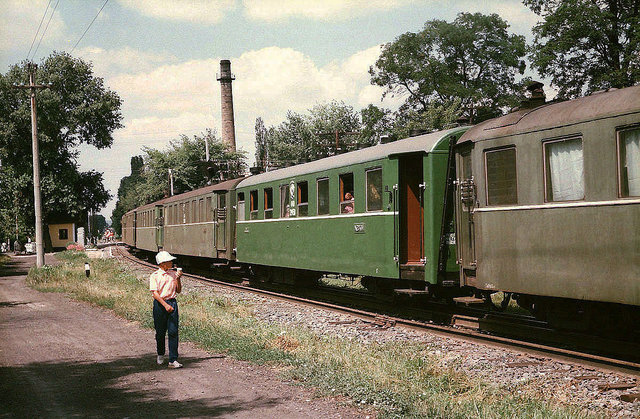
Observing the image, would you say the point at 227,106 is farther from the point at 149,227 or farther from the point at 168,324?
the point at 168,324

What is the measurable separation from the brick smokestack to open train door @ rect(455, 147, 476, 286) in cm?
5573

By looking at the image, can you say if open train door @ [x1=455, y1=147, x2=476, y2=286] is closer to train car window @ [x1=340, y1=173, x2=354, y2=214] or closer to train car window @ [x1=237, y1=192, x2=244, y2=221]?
train car window @ [x1=340, y1=173, x2=354, y2=214]

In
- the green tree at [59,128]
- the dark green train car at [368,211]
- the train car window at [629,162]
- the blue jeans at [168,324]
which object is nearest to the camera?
the train car window at [629,162]

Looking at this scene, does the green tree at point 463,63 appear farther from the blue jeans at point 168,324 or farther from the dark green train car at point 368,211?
the blue jeans at point 168,324

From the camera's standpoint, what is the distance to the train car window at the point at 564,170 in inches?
350

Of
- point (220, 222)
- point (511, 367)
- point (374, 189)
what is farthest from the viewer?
point (220, 222)

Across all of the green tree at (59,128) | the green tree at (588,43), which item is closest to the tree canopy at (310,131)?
the green tree at (59,128)

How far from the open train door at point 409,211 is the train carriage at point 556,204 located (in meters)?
1.33

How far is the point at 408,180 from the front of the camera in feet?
41.8

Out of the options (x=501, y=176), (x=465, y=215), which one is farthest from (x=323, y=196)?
(x=501, y=176)

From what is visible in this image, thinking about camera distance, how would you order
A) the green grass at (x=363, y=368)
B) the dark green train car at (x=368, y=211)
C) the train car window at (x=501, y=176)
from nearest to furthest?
the green grass at (x=363, y=368), the train car window at (x=501, y=176), the dark green train car at (x=368, y=211)

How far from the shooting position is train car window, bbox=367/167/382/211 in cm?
A: 1319

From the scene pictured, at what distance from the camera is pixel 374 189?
13.4m

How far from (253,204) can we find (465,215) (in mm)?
10261
